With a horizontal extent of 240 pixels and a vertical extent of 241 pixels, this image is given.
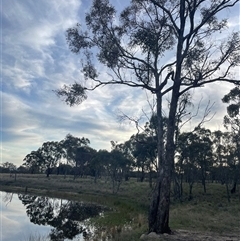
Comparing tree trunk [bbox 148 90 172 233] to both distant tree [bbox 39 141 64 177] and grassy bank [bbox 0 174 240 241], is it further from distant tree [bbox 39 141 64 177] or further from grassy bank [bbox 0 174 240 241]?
distant tree [bbox 39 141 64 177]

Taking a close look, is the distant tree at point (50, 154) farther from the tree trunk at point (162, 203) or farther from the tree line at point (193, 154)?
the tree trunk at point (162, 203)

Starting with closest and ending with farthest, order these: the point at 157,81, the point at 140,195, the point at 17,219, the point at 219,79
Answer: the point at 219,79, the point at 157,81, the point at 17,219, the point at 140,195

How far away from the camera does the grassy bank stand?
466 inches

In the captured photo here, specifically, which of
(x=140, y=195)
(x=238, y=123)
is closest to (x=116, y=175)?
(x=140, y=195)

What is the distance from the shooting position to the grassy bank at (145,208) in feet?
38.8

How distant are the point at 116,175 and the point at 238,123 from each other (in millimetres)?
21373

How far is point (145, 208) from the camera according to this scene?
2528cm

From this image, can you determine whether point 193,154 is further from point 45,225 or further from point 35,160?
point 35,160

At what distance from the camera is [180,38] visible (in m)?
10.4

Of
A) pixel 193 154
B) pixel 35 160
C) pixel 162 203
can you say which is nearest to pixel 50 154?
pixel 35 160

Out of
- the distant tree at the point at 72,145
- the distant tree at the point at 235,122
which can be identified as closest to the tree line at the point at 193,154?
the distant tree at the point at 235,122

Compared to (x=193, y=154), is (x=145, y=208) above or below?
below

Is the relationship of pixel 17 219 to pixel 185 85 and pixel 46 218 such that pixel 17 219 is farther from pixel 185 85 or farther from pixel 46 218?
pixel 185 85

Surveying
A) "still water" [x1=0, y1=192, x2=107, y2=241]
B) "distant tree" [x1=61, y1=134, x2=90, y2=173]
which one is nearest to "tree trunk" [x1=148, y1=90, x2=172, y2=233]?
"still water" [x1=0, y1=192, x2=107, y2=241]
